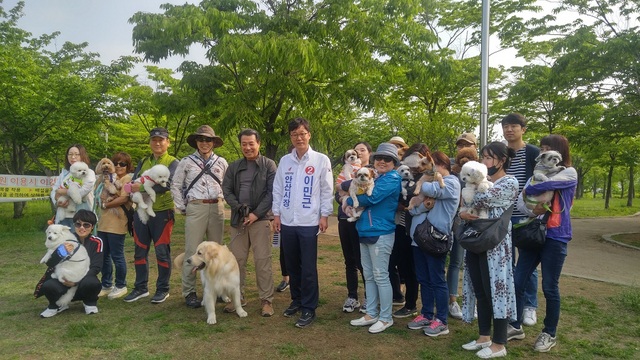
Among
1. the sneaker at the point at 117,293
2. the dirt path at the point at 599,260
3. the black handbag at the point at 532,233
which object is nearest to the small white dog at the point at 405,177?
the black handbag at the point at 532,233

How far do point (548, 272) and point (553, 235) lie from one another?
13.2 inches

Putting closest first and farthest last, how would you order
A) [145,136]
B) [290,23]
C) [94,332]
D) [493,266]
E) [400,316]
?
[493,266] < [94,332] < [400,316] < [290,23] < [145,136]

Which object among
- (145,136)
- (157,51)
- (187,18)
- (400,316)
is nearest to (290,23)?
(187,18)

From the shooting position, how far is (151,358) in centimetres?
360

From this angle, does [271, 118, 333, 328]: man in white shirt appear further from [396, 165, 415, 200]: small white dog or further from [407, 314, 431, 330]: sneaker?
[407, 314, 431, 330]: sneaker

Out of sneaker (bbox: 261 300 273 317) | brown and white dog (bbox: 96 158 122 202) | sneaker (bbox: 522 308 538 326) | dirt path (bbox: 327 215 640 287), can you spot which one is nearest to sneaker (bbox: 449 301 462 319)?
sneaker (bbox: 522 308 538 326)

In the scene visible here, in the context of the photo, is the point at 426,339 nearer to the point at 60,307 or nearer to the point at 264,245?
the point at 264,245

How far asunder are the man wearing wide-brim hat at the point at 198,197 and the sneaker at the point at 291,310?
1081mm

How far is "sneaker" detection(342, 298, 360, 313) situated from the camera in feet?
15.9

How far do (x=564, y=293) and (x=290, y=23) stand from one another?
650cm

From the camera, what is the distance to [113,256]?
208 inches

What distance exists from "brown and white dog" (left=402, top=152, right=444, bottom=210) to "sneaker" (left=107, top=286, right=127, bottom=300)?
379 cm

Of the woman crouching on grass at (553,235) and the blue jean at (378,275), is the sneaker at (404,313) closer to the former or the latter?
the blue jean at (378,275)

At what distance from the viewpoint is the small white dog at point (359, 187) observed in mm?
4125
